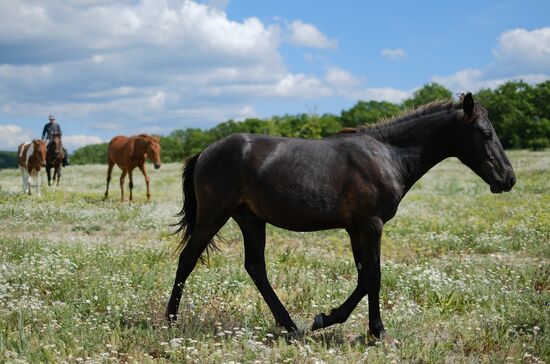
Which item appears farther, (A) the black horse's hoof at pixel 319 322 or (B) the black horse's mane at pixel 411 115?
(B) the black horse's mane at pixel 411 115

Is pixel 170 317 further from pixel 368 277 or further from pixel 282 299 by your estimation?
pixel 368 277

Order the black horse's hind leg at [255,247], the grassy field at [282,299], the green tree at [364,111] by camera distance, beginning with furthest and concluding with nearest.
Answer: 1. the green tree at [364,111]
2. the black horse's hind leg at [255,247]
3. the grassy field at [282,299]

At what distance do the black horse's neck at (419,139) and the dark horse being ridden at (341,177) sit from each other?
0.01 meters

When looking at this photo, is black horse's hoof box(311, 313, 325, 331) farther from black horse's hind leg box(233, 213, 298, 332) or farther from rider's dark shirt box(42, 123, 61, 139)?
rider's dark shirt box(42, 123, 61, 139)

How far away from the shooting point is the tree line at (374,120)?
90.4 meters

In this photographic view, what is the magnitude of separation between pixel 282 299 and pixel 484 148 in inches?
130

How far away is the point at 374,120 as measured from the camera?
70.8 meters

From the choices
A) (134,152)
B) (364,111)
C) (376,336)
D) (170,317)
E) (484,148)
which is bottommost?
(376,336)

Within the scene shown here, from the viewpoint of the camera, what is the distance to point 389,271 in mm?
9273

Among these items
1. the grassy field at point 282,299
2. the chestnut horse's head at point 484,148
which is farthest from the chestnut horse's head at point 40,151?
the chestnut horse's head at point 484,148

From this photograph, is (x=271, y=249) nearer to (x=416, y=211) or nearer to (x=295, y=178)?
(x=295, y=178)

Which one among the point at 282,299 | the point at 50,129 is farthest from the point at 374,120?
the point at 282,299

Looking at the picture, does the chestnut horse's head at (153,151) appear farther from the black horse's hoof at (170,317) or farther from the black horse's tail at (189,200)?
the black horse's hoof at (170,317)

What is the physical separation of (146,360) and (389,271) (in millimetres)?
4848
